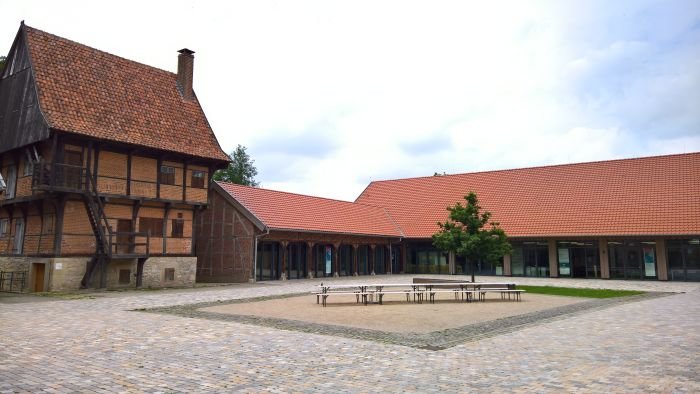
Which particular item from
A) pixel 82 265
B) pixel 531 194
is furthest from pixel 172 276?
pixel 531 194

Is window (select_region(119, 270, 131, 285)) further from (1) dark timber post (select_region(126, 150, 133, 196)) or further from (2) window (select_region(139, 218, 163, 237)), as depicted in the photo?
(1) dark timber post (select_region(126, 150, 133, 196))

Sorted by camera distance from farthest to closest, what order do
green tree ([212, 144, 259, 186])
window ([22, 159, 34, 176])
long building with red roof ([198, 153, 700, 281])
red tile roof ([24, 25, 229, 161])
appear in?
green tree ([212, 144, 259, 186])
long building with red roof ([198, 153, 700, 281])
window ([22, 159, 34, 176])
red tile roof ([24, 25, 229, 161])

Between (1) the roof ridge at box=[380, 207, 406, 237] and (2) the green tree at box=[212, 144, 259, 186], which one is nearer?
(1) the roof ridge at box=[380, 207, 406, 237]

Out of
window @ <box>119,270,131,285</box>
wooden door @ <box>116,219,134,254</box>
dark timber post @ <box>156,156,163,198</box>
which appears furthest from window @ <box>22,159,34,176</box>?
window @ <box>119,270,131,285</box>

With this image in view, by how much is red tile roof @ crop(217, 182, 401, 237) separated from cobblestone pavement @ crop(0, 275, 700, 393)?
16.7 m

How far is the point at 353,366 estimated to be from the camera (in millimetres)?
7430

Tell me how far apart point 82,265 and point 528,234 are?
25044 mm

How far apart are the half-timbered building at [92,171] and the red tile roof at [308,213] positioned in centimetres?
337

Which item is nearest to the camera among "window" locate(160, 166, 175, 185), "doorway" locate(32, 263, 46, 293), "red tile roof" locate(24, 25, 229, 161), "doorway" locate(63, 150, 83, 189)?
"doorway" locate(63, 150, 83, 189)

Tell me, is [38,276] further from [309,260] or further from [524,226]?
[524,226]

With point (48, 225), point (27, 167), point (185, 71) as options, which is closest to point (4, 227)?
point (27, 167)

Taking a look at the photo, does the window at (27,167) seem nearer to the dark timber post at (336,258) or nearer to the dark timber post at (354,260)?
the dark timber post at (336,258)

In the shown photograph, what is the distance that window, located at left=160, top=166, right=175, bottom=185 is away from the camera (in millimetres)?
24797

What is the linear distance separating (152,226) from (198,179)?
3.52 metres
